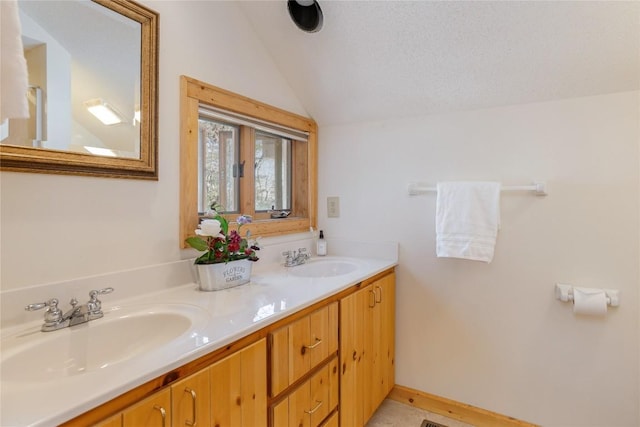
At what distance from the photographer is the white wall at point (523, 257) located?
57.6 inches

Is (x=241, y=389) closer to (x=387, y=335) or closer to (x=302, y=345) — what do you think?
(x=302, y=345)

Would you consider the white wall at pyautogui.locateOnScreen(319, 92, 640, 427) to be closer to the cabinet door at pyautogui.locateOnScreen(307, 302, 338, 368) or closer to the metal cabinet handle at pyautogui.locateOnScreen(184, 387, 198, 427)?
the cabinet door at pyautogui.locateOnScreen(307, 302, 338, 368)

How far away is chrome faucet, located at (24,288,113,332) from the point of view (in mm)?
910

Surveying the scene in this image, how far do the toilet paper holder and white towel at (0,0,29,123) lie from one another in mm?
2046

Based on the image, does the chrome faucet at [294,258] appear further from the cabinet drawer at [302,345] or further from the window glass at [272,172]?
the cabinet drawer at [302,345]

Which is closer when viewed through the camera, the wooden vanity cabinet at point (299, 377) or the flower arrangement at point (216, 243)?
the wooden vanity cabinet at point (299, 377)

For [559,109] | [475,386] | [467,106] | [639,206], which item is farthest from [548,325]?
[467,106]

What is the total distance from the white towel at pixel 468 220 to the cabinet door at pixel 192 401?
1.30m

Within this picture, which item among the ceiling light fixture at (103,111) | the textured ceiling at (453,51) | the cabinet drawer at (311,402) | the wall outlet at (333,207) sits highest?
the textured ceiling at (453,51)

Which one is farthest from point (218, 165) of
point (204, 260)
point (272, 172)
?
point (204, 260)

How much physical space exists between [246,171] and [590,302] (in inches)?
70.9

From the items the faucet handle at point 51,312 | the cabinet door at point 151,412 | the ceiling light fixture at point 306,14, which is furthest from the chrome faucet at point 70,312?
the ceiling light fixture at point 306,14

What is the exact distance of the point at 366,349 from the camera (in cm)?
161

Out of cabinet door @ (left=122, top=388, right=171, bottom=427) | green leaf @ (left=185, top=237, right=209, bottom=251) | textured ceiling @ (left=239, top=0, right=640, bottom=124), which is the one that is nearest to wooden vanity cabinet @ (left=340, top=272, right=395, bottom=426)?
green leaf @ (left=185, top=237, right=209, bottom=251)
